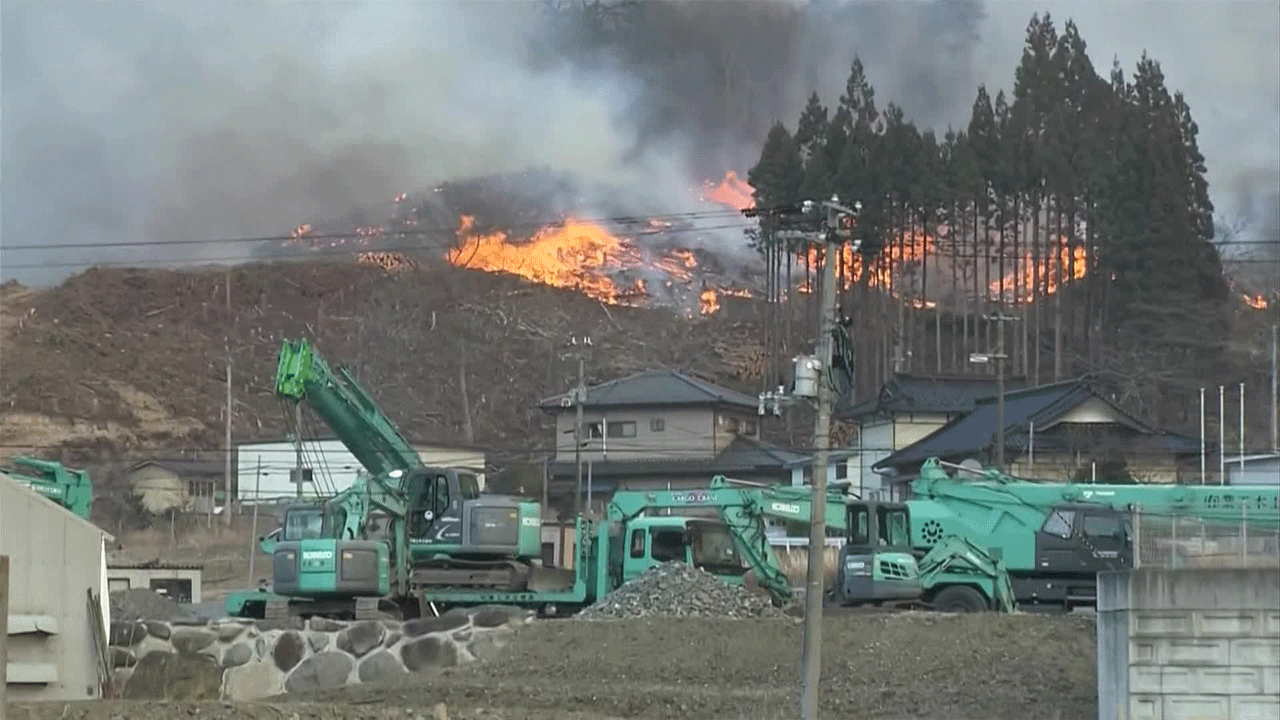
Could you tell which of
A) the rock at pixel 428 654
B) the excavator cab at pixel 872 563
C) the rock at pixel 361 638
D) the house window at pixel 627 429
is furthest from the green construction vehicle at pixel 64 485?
the house window at pixel 627 429

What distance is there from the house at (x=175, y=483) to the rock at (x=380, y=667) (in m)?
47.2

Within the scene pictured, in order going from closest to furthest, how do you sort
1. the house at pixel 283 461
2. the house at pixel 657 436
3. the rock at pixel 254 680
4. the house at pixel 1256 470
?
the rock at pixel 254 680 → the house at pixel 1256 470 → the house at pixel 283 461 → the house at pixel 657 436

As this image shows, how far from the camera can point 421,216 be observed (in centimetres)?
12412

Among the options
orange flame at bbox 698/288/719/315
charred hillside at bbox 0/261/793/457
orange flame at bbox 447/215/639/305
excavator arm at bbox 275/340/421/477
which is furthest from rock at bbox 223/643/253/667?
orange flame at bbox 447/215/639/305

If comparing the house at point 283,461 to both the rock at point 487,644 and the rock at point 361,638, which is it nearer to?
the rock at point 361,638

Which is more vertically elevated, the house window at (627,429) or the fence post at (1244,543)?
the house window at (627,429)

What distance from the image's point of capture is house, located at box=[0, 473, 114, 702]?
14.4m

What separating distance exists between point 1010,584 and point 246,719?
78.7 feet

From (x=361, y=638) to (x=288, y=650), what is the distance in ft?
4.58

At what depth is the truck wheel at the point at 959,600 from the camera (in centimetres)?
3503

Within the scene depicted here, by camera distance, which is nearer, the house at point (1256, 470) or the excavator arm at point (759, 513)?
the excavator arm at point (759, 513)

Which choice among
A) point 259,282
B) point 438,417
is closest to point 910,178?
point 438,417

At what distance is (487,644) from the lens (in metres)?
30.8

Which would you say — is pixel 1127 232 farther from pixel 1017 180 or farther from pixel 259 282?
pixel 259 282
